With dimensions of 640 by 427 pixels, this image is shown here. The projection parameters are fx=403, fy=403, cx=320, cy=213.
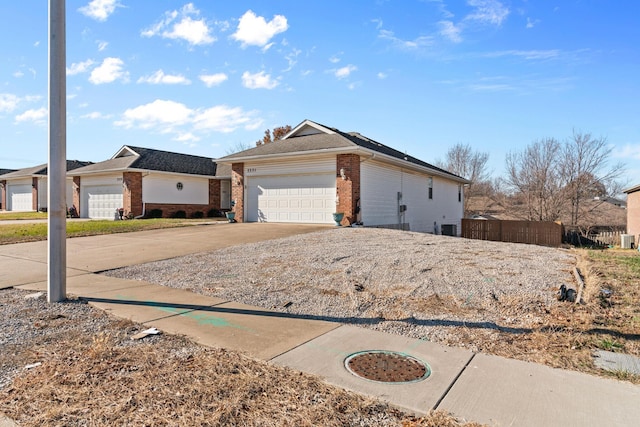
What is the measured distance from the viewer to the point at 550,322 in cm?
457

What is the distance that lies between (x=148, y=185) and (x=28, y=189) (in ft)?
57.5

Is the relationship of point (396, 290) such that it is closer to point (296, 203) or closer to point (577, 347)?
point (577, 347)

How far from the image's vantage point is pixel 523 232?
2242 cm

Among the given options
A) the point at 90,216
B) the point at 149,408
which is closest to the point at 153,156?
the point at 90,216

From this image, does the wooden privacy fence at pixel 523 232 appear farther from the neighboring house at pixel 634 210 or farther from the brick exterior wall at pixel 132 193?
the brick exterior wall at pixel 132 193

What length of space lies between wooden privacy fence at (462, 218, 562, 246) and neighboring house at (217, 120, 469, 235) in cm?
566

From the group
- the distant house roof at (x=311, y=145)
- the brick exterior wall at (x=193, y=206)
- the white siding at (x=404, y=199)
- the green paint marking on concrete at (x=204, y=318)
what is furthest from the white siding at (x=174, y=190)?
the green paint marking on concrete at (x=204, y=318)

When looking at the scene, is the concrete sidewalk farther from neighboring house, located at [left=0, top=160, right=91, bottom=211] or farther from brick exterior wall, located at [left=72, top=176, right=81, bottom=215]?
neighboring house, located at [left=0, top=160, right=91, bottom=211]

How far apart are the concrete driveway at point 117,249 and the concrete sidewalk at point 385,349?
782mm

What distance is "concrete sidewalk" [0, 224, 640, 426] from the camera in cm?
279

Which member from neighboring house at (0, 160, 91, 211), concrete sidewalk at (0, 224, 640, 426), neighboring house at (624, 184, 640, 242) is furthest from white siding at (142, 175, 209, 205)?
neighboring house at (624, 184, 640, 242)

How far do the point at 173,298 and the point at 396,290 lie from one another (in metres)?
3.30

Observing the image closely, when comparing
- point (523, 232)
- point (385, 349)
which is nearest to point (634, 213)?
point (523, 232)

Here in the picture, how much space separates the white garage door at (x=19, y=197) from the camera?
112 feet
